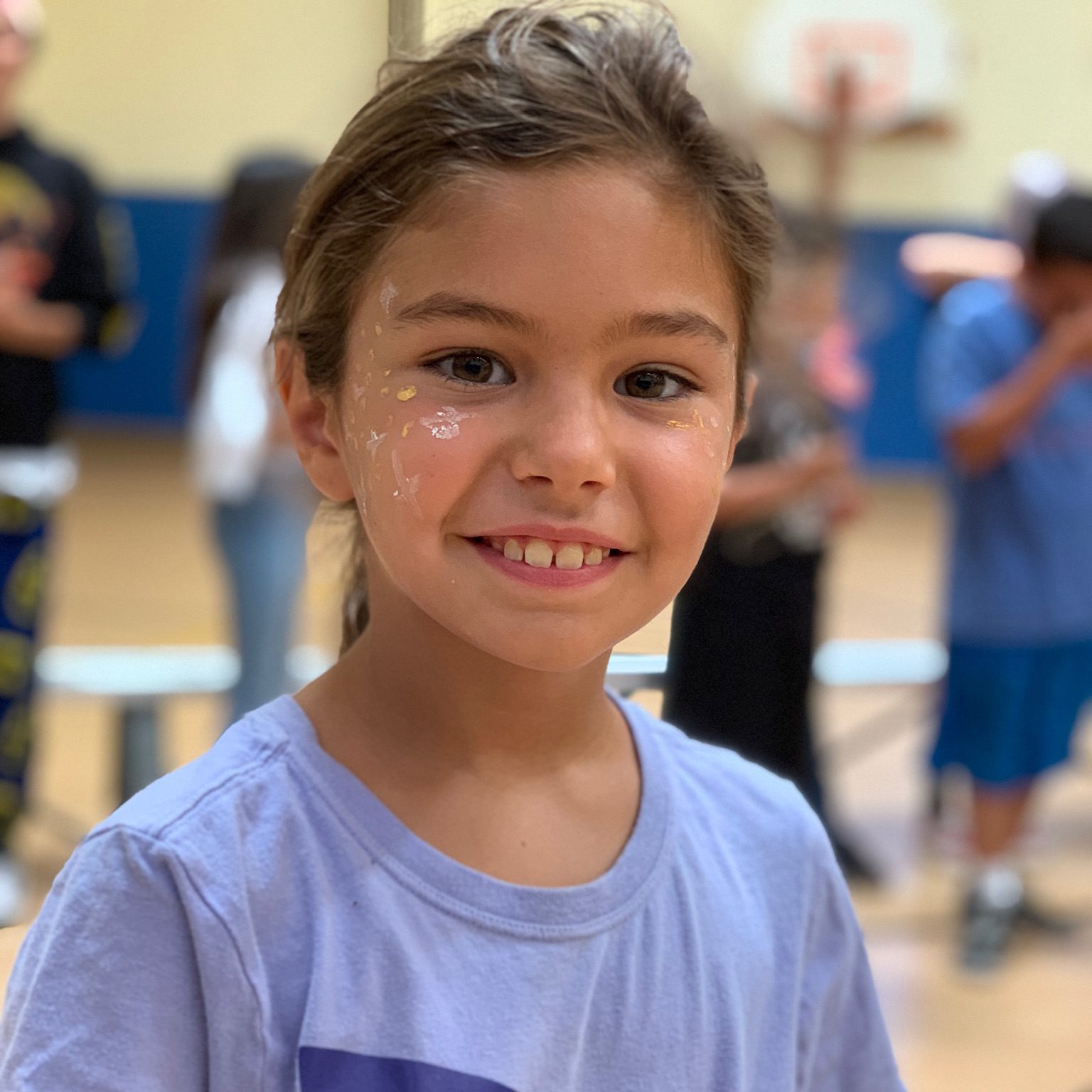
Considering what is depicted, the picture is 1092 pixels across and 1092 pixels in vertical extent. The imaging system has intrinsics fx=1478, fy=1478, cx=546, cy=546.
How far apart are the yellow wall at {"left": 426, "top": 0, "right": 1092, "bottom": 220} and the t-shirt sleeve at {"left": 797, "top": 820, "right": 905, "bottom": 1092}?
5.60 metres

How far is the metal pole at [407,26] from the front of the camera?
68 cm

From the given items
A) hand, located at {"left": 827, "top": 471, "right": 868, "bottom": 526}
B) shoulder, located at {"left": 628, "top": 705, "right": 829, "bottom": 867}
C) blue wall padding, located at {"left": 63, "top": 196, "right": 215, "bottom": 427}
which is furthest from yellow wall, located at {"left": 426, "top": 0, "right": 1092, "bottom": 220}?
shoulder, located at {"left": 628, "top": 705, "right": 829, "bottom": 867}

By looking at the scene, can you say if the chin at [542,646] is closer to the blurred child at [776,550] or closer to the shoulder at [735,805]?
the shoulder at [735,805]

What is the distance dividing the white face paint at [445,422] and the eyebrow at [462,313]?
1.5 inches

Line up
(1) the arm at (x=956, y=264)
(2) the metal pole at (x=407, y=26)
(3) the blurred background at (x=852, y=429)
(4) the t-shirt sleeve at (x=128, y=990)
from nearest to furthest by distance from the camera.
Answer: (4) the t-shirt sleeve at (x=128, y=990)
(2) the metal pole at (x=407, y=26)
(3) the blurred background at (x=852, y=429)
(1) the arm at (x=956, y=264)

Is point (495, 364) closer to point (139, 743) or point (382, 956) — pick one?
point (382, 956)

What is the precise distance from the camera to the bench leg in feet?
7.55

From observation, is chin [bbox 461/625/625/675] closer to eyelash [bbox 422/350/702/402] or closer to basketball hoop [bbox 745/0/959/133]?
eyelash [bbox 422/350/702/402]

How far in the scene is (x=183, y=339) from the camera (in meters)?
6.52

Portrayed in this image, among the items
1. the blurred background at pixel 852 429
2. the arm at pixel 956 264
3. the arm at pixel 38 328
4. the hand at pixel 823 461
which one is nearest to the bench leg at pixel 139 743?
the blurred background at pixel 852 429

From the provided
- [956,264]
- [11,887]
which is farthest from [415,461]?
[956,264]

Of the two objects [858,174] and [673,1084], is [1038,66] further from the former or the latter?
[673,1084]

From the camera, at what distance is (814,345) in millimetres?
2223

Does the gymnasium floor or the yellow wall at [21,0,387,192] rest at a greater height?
the yellow wall at [21,0,387,192]
